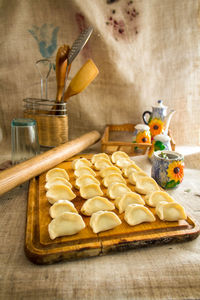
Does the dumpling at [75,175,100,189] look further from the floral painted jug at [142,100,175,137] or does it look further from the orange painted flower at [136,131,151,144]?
the floral painted jug at [142,100,175,137]

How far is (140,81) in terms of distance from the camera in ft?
4.77

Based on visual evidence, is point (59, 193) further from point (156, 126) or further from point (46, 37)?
point (46, 37)

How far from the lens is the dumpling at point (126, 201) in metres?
0.73

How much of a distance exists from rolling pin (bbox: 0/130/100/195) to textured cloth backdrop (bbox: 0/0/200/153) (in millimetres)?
347

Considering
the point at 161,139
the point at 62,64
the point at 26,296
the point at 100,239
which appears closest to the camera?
the point at 26,296

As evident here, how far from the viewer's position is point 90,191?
792 mm

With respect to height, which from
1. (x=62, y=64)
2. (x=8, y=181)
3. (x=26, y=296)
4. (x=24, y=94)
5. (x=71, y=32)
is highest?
(x=71, y=32)

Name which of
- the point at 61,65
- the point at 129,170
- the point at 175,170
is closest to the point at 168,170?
the point at 175,170

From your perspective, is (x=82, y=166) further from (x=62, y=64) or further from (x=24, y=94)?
(x=24, y=94)

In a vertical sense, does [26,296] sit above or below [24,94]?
below

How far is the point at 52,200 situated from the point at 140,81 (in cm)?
94

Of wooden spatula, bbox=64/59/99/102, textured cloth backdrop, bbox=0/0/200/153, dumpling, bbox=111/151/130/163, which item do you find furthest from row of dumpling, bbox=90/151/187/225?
textured cloth backdrop, bbox=0/0/200/153

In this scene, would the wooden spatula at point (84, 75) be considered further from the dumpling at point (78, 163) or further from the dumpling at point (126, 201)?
the dumpling at point (126, 201)

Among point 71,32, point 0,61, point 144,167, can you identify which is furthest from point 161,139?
point 0,61
